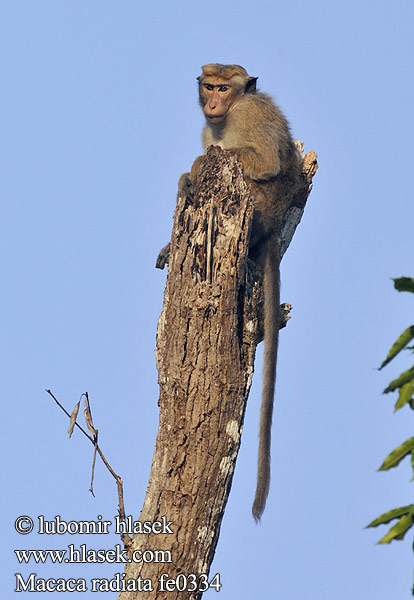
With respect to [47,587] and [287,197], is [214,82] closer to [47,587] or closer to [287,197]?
[287,197]

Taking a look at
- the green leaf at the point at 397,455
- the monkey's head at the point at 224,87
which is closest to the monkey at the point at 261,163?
the monkey's head at the point at 224,87

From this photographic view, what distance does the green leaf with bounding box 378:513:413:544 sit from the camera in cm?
241

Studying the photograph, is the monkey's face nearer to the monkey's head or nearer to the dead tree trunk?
the monkey's head

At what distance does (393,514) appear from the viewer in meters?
2.43

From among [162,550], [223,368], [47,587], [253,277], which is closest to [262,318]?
[253,277]

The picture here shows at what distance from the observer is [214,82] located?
27.5ft

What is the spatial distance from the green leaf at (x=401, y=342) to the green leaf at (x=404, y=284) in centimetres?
Answer: 12

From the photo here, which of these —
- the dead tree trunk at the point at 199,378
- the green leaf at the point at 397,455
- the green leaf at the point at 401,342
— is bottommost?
the green leaf at the point at 397,455

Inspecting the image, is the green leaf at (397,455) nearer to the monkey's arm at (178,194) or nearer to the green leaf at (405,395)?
the green leaf at (405,395)

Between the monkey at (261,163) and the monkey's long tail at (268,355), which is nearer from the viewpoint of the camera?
the monkey's long tail at (268,355)

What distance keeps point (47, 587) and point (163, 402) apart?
5.03ft

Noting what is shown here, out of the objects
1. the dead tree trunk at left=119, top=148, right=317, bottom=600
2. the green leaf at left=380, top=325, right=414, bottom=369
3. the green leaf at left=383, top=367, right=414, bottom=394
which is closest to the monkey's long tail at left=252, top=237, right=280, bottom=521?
the dead tree trunk at left=119, top=148, right=317, bottom=600

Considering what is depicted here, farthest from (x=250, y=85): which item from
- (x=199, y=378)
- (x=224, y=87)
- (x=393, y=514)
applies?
(x=393, y=514)

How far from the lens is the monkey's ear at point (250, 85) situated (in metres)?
8.32
